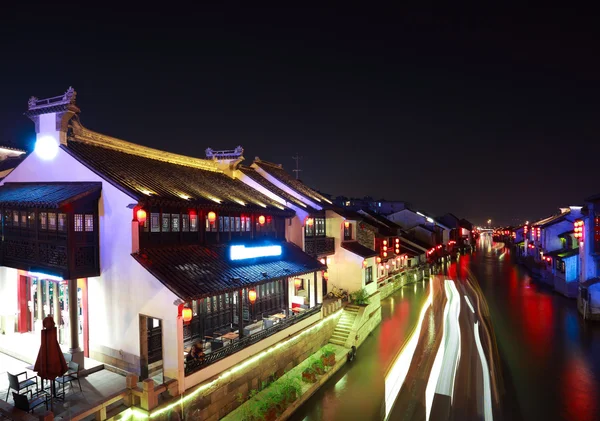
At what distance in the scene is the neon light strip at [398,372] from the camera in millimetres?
17300

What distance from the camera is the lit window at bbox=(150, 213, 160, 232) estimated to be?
1584 centimetres

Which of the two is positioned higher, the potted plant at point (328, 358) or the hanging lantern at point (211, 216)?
the hanging lantern at point (211, 216)

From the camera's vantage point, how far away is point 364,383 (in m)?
19.2

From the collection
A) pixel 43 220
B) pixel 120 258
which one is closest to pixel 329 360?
pixel 120 258

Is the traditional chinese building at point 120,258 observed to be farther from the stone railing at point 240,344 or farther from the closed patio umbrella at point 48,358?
the closed patio umbrella at point 48,358

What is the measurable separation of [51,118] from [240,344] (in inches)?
523

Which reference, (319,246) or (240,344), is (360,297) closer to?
(319,246)

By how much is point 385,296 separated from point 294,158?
18.0 m

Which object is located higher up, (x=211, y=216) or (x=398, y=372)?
(x=211, y=216)

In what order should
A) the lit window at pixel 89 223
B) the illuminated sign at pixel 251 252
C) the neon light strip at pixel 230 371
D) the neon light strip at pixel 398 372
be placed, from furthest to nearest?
the illuminated sign at pixel 251 252
the neon light strip at pixel 398 372
the lit window at pixel 89 223
the neon light strip at pixel 230 371

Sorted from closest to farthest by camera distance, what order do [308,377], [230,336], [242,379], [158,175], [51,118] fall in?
1. [242,379]
2. [51,118]
3. [230,336]
4. [308,377]
5. [158,175]

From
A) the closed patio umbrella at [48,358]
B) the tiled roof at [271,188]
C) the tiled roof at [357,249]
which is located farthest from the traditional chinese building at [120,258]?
the tiled roof at [357,249]

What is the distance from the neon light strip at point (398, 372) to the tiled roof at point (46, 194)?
16173 millimetres

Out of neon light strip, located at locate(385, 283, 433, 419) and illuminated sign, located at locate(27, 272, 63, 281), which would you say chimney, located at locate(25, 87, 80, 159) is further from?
neon light strip, located at locate(385, 283, 433, 419)
